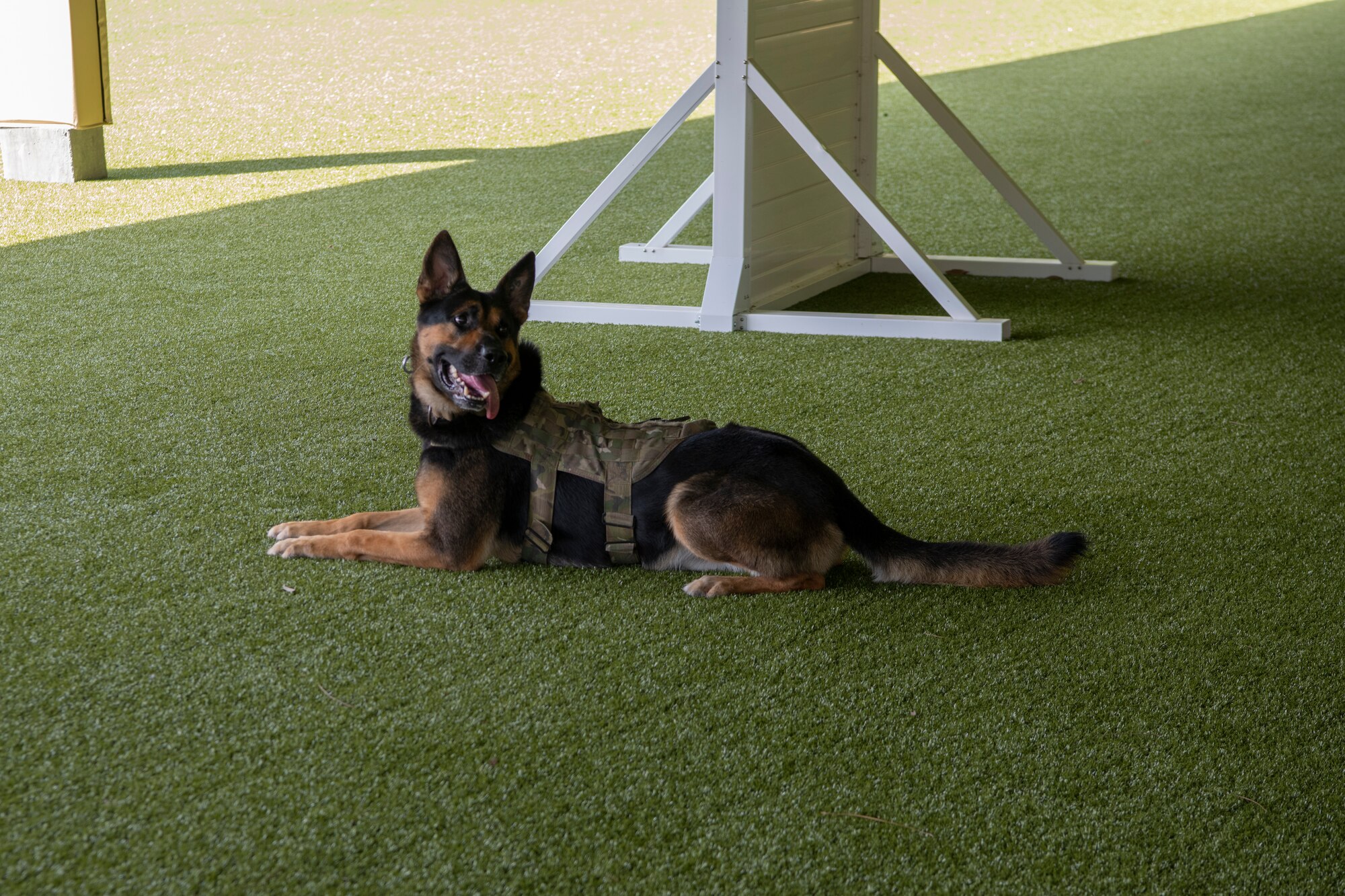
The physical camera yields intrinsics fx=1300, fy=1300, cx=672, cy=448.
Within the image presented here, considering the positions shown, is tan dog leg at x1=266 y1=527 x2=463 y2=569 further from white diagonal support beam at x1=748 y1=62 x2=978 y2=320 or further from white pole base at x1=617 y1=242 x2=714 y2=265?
white pole base at x1=617 y1=242 x2=714 y2=265

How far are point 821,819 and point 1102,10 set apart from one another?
15.3 meters

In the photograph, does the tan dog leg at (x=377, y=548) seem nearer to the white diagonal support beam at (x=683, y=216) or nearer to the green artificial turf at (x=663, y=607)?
the green artificial turf at (x=663, y=607)

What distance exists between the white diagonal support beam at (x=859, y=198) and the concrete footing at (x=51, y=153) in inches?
167

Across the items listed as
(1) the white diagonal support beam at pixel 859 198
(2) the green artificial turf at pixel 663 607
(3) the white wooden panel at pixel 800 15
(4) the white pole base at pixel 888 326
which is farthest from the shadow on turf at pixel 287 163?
(4) the white pole base at pixel 888 326

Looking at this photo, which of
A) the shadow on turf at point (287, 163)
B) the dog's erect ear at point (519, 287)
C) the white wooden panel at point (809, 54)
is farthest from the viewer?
the shadow on turf at point (287, 163)

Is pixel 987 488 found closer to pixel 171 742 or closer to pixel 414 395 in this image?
pixel 414 395

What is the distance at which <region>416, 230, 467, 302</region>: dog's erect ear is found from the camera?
8.79ft

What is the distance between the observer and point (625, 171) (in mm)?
4867

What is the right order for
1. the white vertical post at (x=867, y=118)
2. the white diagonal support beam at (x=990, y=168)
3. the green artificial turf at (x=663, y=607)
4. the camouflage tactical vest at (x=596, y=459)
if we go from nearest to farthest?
the green artificial turf at (x=663, y=607)
the camouflage tactical vest at (x=596, y=459)
the white diagonal support beam at (x=990, y=168)
the white vertical post at (x=867, y=118)

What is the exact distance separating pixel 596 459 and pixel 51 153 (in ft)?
18.7

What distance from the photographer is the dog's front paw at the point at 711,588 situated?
257cm

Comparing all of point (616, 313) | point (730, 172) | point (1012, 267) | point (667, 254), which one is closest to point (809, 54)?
point (730, 172)

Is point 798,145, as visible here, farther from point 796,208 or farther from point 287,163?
point 287,163

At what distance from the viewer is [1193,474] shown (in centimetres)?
328
